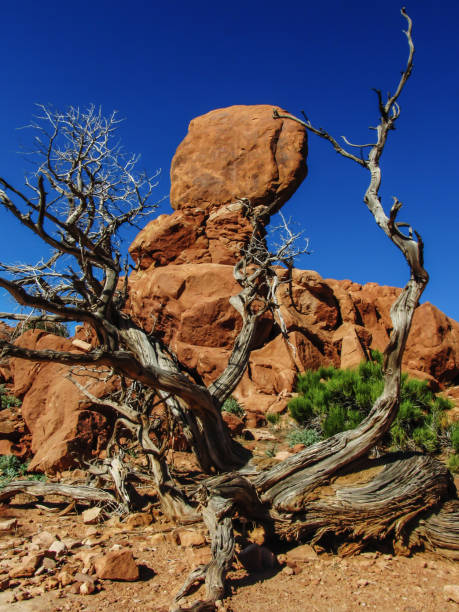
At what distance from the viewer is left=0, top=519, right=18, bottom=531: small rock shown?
5596mm

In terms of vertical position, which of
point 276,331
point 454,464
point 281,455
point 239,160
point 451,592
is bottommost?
point 451,592

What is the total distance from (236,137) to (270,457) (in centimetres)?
1350

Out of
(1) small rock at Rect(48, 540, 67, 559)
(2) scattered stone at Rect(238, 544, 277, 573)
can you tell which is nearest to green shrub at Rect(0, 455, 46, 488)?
(1) small rock at Rect(48, 540, 67, 559)

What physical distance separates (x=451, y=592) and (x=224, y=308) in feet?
33.8

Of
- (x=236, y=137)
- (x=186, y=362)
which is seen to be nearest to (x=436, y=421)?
(x=186, y=362)

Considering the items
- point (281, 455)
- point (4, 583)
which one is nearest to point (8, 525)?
point (4, 583)

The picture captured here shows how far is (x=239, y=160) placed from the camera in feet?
58.0

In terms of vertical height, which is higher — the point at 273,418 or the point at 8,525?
the point at 273,418

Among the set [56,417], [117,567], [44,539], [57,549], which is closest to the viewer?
[117,567]

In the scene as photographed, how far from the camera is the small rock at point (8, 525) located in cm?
560

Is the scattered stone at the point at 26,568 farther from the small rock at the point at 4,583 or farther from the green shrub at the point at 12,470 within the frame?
the green shrub at the point at 12,470

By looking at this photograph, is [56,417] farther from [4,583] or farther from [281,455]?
[4,583]

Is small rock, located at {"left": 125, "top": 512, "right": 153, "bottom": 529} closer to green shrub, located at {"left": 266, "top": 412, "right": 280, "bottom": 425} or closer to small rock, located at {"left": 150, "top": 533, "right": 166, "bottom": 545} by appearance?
small rock, located at {"left": 150, "top": 533, "right": 166, "bottom": 545}

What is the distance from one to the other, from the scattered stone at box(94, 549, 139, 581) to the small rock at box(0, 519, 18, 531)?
6.32 ft
